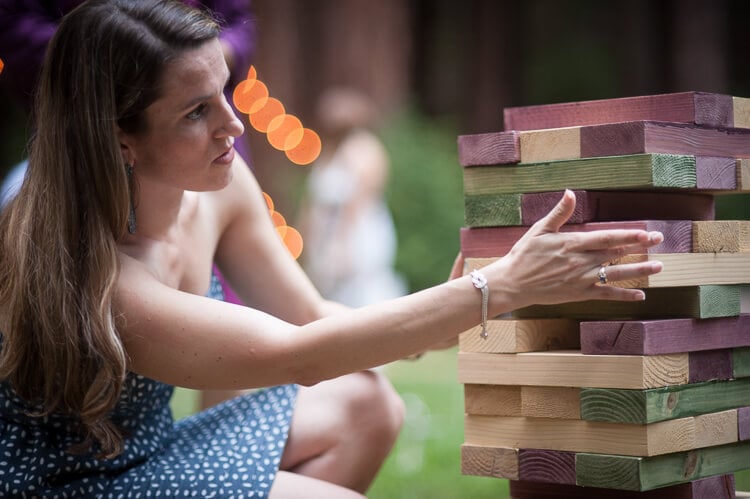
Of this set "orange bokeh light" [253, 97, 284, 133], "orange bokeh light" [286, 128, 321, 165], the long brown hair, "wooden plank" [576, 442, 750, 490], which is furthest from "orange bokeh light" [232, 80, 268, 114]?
"wooden plank" [576, 442, 750, 490]

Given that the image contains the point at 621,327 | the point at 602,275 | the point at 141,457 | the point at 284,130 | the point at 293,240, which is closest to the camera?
the point at 602,275

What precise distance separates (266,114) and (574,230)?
8719 millimetres

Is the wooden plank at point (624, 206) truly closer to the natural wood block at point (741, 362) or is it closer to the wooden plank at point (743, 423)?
the natural wood block at point (741, 362)

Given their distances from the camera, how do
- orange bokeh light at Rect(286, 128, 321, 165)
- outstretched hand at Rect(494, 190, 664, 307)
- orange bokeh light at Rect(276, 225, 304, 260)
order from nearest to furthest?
outstretched hand at Rect(494, 190, 664, 307) < orange bokeh light at Rect(276, 225, 304, 260) < orange bokeh light at Rect(286, 128, 321, 165)

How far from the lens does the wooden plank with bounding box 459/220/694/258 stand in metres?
1.88

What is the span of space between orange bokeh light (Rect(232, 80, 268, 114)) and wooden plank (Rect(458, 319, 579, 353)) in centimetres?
811

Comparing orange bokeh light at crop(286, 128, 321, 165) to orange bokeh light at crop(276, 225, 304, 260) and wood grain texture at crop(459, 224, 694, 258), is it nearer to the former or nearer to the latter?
orange bokeh light at crop(276, 225, 304, 260)

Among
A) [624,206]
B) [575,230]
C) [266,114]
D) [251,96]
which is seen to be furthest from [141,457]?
[266,114]

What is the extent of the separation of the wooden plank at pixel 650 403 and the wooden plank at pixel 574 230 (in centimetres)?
27

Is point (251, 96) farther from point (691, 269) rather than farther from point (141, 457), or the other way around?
point (691, 269)

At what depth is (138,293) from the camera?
6.41 feet

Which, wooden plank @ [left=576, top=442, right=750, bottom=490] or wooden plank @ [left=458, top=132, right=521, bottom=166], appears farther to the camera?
wooden plank @ [left=458, top=132, right=521, bottom=166]

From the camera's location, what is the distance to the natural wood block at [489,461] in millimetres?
2041

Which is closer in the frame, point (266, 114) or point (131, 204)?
point (131, 204)
